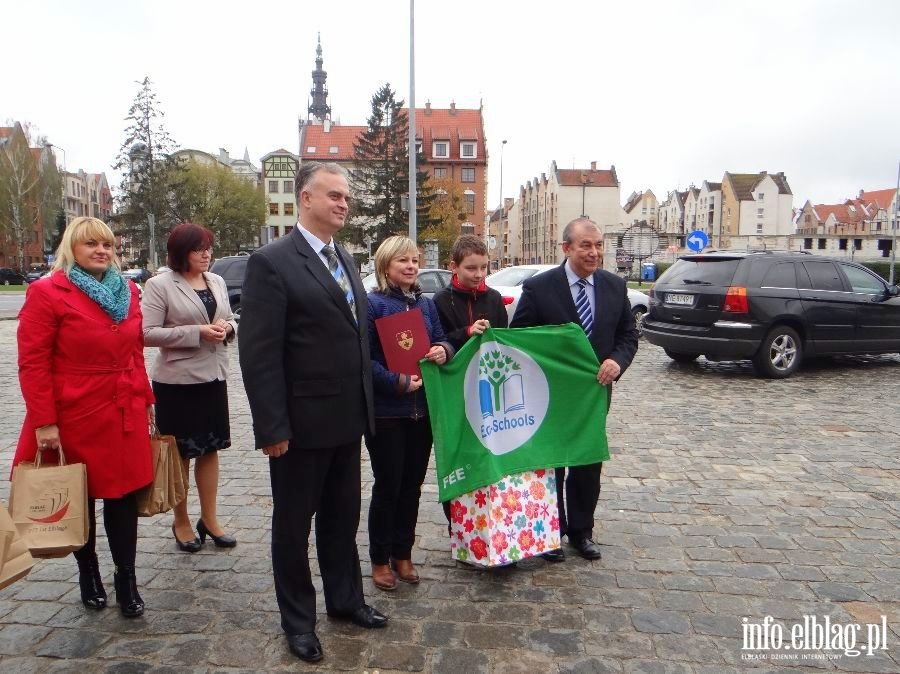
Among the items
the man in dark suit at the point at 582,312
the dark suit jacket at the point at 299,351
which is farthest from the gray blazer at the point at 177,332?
the man in dark suit at the point at 582,312

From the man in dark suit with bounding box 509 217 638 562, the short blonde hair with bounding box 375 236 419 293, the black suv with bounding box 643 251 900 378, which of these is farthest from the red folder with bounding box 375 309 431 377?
the black suv with bounding box 643 251 900 378

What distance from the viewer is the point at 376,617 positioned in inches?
131

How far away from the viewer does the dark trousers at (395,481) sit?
3611mm

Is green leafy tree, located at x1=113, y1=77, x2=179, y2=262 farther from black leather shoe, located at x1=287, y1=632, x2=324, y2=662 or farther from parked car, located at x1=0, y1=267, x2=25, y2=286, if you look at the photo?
black leather shoe, located at x1=287, y1=632, x2=324, y2=662

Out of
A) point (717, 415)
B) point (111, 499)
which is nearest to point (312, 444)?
point (111, 499)

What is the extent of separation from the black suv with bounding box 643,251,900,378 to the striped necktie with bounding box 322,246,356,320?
8253 mm

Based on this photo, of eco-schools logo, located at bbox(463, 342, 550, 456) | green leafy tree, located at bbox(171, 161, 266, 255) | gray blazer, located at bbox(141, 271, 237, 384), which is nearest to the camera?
eco-schools logo, located at bbox(463, 342, 550, 456)

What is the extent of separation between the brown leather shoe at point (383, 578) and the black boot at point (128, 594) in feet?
3.79

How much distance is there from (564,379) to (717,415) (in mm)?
4764

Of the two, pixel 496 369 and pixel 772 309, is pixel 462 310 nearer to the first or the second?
pixel 496 369

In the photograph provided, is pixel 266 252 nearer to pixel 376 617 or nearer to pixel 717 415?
pixel 376 617

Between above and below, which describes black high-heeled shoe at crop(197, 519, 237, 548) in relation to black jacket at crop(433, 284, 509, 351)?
below

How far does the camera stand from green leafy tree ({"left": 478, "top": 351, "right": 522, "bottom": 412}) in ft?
12.7

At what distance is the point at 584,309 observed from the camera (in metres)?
4.27
